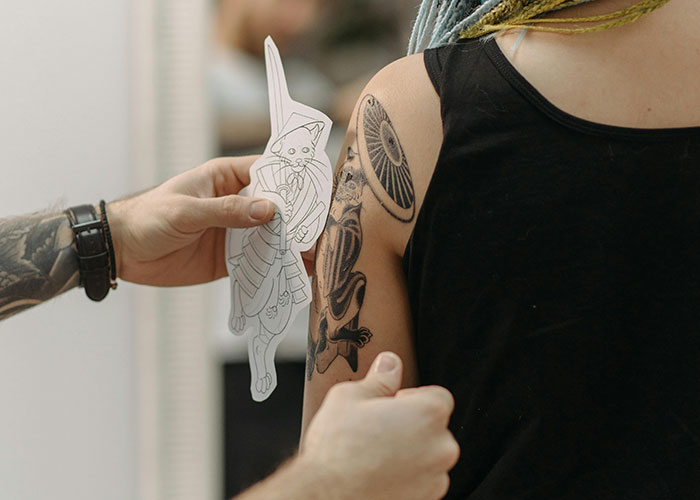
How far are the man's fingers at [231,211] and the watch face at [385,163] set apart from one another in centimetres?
21

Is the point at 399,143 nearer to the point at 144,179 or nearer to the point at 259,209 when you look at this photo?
the point at 259,209

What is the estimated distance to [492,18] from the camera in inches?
33.7

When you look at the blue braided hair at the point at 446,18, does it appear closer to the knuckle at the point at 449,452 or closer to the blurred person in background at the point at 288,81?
the knuckle at the point at 449,452

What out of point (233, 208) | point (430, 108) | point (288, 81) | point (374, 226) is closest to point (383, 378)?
point (374, 226)

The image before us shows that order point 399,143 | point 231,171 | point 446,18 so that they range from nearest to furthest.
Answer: point 399,143, point 446,18, point 231,171

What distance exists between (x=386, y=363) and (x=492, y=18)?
405mm

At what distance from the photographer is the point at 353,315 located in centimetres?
88

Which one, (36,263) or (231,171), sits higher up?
(231,171)

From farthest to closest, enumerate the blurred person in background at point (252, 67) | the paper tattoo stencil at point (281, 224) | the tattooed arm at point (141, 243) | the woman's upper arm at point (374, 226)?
the blurred person in background at point (252, 67)
the tattooed arm at point (141, 243)
the paper tattoo stencil at point (281, 224)
the woman's upper arm at point (374, 226)

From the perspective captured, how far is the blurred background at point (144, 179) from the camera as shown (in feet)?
6.77

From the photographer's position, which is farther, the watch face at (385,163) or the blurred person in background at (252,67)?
the blurred person in background at (252,67)

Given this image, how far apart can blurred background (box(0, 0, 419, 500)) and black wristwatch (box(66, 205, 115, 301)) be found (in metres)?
0.85

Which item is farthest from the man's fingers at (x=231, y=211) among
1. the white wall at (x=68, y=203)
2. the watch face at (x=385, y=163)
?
the white wall at (x=68, y=203)

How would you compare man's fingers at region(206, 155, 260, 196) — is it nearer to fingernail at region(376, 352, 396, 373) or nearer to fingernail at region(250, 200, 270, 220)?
fingernail at region(250, 200, 270, 220)
